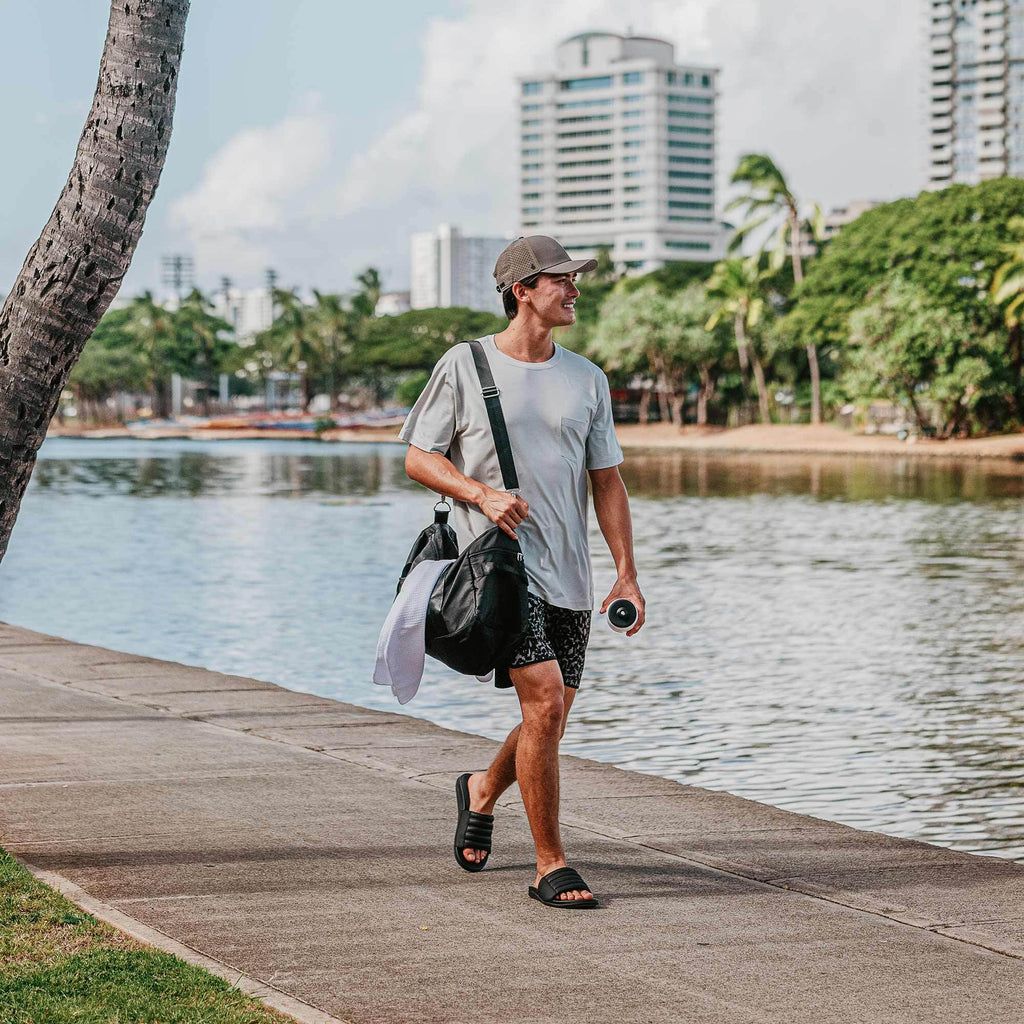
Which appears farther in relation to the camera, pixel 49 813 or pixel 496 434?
pixel 49 813

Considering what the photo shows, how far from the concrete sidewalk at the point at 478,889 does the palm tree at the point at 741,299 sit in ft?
236

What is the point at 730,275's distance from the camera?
79.0m

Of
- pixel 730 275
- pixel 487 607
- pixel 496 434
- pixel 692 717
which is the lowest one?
pixel 692 717

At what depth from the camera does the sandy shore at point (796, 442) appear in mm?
59281

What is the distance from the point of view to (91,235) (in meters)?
5.23

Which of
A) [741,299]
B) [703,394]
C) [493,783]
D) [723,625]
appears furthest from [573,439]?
[703,394]

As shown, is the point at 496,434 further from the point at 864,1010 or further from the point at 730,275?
the point at 730,275

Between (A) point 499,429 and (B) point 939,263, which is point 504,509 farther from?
(B) point 939,263

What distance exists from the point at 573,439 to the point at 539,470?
16 cm

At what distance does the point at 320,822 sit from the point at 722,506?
86.8 feet

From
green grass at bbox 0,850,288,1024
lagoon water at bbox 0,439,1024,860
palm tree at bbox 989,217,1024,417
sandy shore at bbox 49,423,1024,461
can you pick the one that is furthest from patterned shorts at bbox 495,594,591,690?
palm tree at bbox 989,217,1024,417

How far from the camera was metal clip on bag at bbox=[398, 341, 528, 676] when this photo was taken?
5.10 m

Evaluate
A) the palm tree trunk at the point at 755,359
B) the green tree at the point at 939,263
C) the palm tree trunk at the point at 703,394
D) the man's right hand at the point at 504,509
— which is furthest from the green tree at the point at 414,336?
the man's right hand at the point at 504,509

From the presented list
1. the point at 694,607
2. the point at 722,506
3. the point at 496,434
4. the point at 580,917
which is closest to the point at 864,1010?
the point at 580,917
